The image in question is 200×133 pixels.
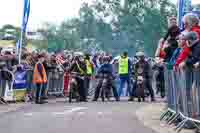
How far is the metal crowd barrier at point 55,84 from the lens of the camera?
93.7ft

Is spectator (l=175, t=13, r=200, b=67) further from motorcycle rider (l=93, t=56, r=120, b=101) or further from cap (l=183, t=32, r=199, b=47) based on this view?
motorcycle rider (l=93, t=56, r=120, b=101)

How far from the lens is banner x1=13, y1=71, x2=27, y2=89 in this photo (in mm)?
24997

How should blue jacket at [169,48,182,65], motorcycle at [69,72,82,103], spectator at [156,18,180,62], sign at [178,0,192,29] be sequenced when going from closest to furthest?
1. blue jacket at [169,48,182,65]
2. spectator at [156,18,180,62]
3. sign at [178,0,192,29]
4. motorcycle at [69,72,82,103]

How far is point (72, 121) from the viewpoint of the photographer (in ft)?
52.5

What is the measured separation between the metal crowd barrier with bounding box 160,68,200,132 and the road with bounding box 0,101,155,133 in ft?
2.44

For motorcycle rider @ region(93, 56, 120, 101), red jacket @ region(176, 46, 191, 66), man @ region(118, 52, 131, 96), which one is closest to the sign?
red jacket @ region(176, 46, 191, 66)

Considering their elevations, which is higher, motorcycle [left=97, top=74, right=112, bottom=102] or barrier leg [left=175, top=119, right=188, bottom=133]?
Result: motorcycle [left=97, top=74, right=112, bottom=102]

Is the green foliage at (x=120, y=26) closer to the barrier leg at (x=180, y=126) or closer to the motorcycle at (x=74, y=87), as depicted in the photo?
the motorcycle at (x=74, y=87)

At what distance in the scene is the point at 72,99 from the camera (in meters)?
27.7

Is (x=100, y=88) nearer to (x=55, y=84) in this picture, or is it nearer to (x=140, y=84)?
(x=140, y=84)

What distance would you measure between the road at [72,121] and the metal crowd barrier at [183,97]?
0.74 metres

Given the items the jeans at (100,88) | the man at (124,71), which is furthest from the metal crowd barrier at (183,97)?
the man at (124,71)

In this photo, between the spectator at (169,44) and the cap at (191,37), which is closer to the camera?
the cap at (191,37)

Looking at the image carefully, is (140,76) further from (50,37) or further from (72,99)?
(50,37)
